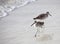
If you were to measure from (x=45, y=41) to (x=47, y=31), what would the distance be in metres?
0.32

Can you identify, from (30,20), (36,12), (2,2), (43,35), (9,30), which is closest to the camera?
(43,35)

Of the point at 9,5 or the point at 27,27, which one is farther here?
the point at 9,5

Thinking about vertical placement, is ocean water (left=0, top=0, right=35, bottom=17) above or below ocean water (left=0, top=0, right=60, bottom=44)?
above

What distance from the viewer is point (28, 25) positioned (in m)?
3.39

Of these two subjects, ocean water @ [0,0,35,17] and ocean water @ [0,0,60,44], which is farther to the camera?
ocean water @ [0,0,35,17]

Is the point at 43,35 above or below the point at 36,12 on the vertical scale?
below

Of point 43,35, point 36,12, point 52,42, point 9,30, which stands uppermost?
point 36,12

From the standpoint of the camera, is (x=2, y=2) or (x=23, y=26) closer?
(x=23, y=26)

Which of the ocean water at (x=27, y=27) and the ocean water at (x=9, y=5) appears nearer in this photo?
the ocean water at (x=27, y=27)

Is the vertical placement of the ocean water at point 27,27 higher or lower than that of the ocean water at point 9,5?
lower

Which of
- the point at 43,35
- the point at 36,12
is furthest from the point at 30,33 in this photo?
the point at 36,12

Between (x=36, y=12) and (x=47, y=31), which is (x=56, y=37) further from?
(x=36, y=12)

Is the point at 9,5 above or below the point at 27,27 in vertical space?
above

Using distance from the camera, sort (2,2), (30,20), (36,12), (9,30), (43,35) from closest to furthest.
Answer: (43,35), (9,30), (30,20), (36,12), (2,2)
